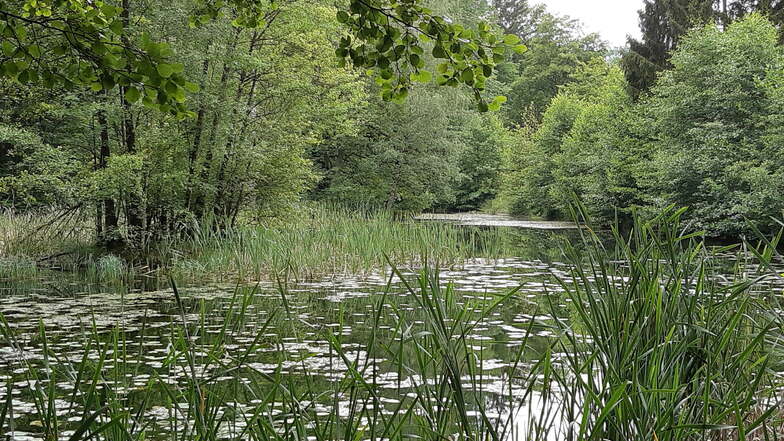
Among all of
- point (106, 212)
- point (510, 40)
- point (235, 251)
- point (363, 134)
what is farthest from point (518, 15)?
point (510, 40)

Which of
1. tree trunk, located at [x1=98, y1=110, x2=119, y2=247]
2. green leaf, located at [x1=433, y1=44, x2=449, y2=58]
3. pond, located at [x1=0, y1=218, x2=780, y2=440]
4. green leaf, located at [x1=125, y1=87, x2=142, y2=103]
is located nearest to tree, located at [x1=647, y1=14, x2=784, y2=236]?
pond, located at [x1=0, y1=218, x2=780, y2=440]

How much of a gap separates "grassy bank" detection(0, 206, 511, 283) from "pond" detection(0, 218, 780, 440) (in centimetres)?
45

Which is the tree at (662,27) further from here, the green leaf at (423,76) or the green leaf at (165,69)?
the green leaf at (165,69)

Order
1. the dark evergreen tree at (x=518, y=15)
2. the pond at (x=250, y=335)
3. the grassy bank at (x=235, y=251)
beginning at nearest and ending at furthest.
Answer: the pond at (x=250, y=335) < the grassy bank at (x=235, y=251) < the dark evergreen tree at (x=518, y=15)

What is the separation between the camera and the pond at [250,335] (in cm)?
366

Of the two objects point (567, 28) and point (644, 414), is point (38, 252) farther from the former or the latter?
point (567, 28)

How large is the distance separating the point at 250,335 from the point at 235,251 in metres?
4.26

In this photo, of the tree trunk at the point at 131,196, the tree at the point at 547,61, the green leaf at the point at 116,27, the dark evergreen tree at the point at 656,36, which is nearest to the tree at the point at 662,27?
the dark evergreen tree at the point at 656,36

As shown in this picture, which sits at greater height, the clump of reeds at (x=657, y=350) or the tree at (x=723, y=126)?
the tree at (x=723, y=126)

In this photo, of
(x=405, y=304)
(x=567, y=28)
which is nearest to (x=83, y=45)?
(x=405, y=304)

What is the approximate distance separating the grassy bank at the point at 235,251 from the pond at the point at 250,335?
1.49 ft

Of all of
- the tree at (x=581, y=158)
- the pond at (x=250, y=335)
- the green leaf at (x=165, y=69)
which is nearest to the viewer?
the green leaf at (x=165, y=69)

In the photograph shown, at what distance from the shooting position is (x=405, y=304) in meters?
7.70

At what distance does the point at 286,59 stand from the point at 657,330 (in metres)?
11.6
